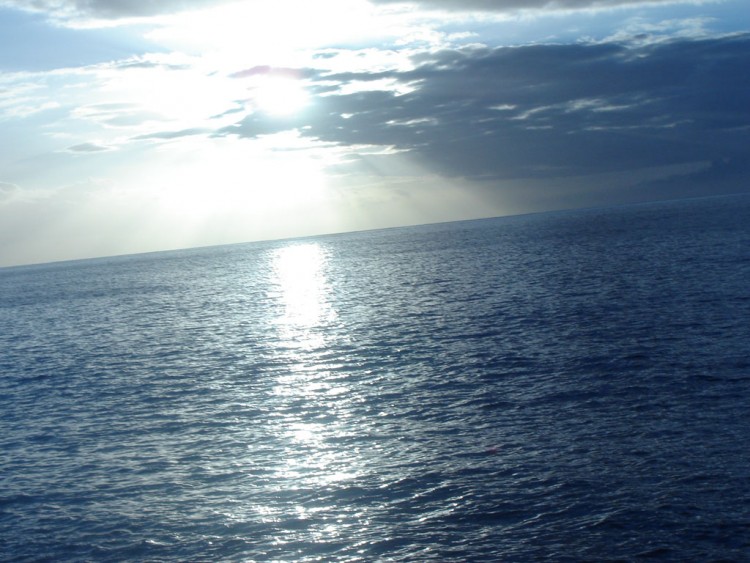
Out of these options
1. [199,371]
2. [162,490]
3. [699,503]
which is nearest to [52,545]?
[162,490]

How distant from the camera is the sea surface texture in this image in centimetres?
2094

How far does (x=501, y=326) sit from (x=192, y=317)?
1469 inches

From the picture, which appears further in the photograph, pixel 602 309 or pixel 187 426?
pixel 602 309

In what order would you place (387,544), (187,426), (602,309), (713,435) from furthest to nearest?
1. (602,309)
2. (187,426)
3. (713,435)
4. (387,544)

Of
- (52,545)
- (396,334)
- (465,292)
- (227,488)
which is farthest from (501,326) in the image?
(52,545)

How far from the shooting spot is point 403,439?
2872 centimetres

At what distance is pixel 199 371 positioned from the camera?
151ft

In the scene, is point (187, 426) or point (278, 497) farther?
point (187, 426)

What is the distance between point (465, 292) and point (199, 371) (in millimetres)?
36019

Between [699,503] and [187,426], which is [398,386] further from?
[699,503]

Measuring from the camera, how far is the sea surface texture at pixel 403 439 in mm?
20938

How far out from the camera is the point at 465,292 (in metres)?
76.4

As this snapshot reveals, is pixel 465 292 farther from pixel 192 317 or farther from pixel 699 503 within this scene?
pixel 699 503

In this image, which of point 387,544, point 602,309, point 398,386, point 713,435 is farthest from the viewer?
point 602,309
